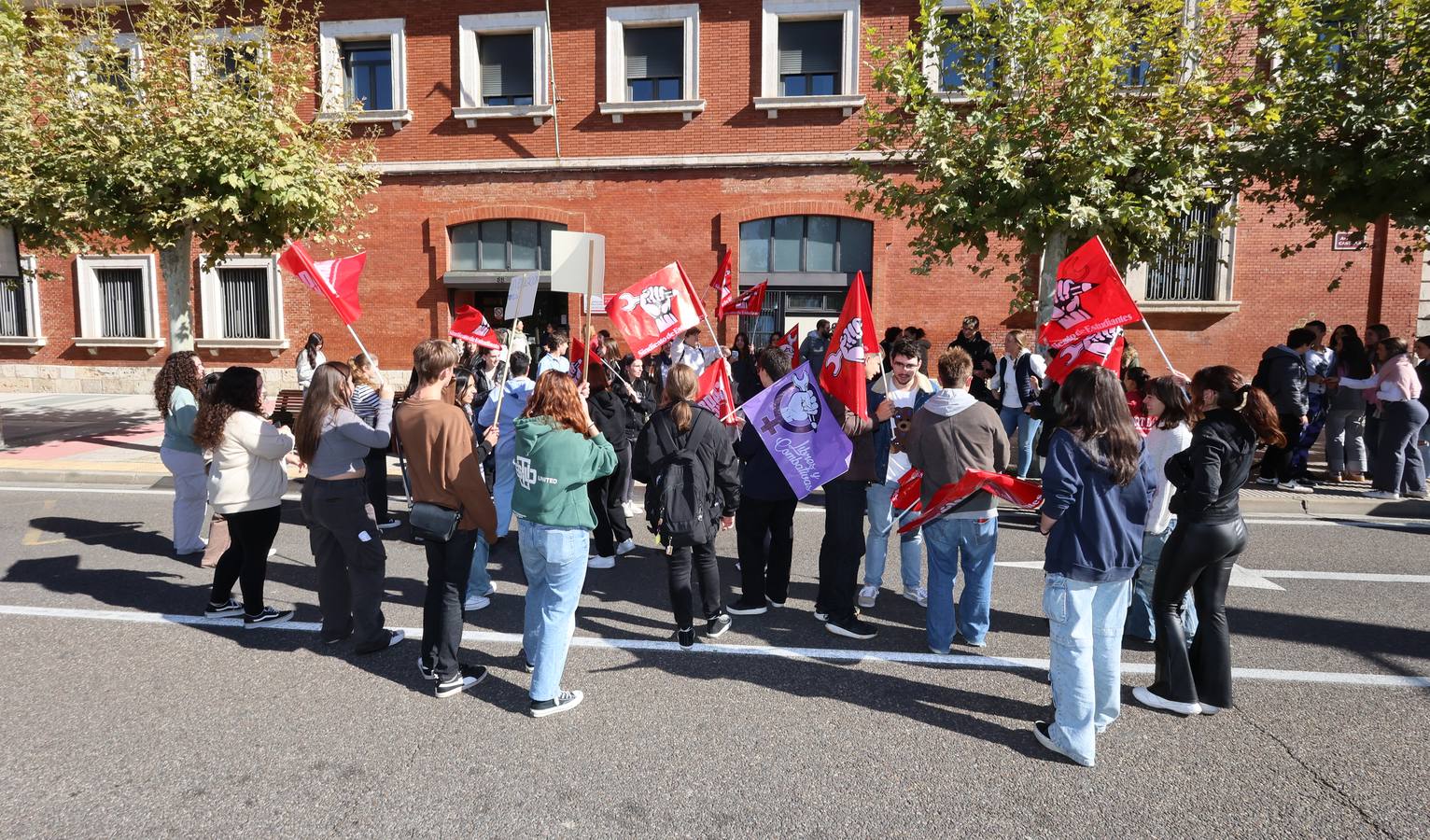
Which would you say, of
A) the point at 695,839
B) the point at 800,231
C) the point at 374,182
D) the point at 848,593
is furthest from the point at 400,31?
the point at 695,839

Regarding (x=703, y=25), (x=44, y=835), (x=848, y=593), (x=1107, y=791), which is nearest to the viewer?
(x=44, y=835)

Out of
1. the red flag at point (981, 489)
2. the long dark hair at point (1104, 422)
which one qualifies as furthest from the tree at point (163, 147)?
the long dark hair at point (1104, 422)

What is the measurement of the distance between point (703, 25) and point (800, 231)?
4.27m

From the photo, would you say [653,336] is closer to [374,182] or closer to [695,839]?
[695,839]

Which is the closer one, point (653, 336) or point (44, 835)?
point (44, 835)

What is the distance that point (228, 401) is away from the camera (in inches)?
196

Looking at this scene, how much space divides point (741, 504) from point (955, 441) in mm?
1458

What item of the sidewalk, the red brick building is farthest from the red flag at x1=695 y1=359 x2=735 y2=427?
the red brick building

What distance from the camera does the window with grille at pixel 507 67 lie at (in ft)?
54.1

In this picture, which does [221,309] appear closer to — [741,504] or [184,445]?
[184,445]

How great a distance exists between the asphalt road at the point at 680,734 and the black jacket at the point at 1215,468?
103cm

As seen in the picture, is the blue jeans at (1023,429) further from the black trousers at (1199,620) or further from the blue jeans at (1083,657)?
the blue jeans at (1083,657)

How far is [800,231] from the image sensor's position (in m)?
16.0

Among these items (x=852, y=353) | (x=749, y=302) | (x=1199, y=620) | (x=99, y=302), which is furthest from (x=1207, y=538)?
(x=99, y=302)
